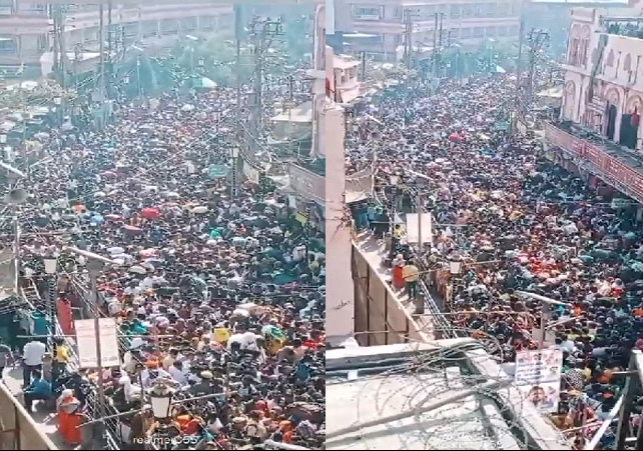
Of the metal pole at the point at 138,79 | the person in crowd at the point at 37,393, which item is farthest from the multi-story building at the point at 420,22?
the person in crowd at the point at 37,393

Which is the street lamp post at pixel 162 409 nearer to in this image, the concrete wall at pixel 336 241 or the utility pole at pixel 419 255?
the concrete wall at pixel 336 241

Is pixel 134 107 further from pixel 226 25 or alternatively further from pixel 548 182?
pixel 548 182

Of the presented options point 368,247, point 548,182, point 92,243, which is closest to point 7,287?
point 92,243

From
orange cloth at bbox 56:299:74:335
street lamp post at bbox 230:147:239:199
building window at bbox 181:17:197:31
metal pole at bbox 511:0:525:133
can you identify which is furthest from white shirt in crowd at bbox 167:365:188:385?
metal pole at bbox 511:0:525:133

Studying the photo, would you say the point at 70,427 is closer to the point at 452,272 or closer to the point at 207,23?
the point at 207,23

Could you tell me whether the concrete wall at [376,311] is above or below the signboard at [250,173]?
below
